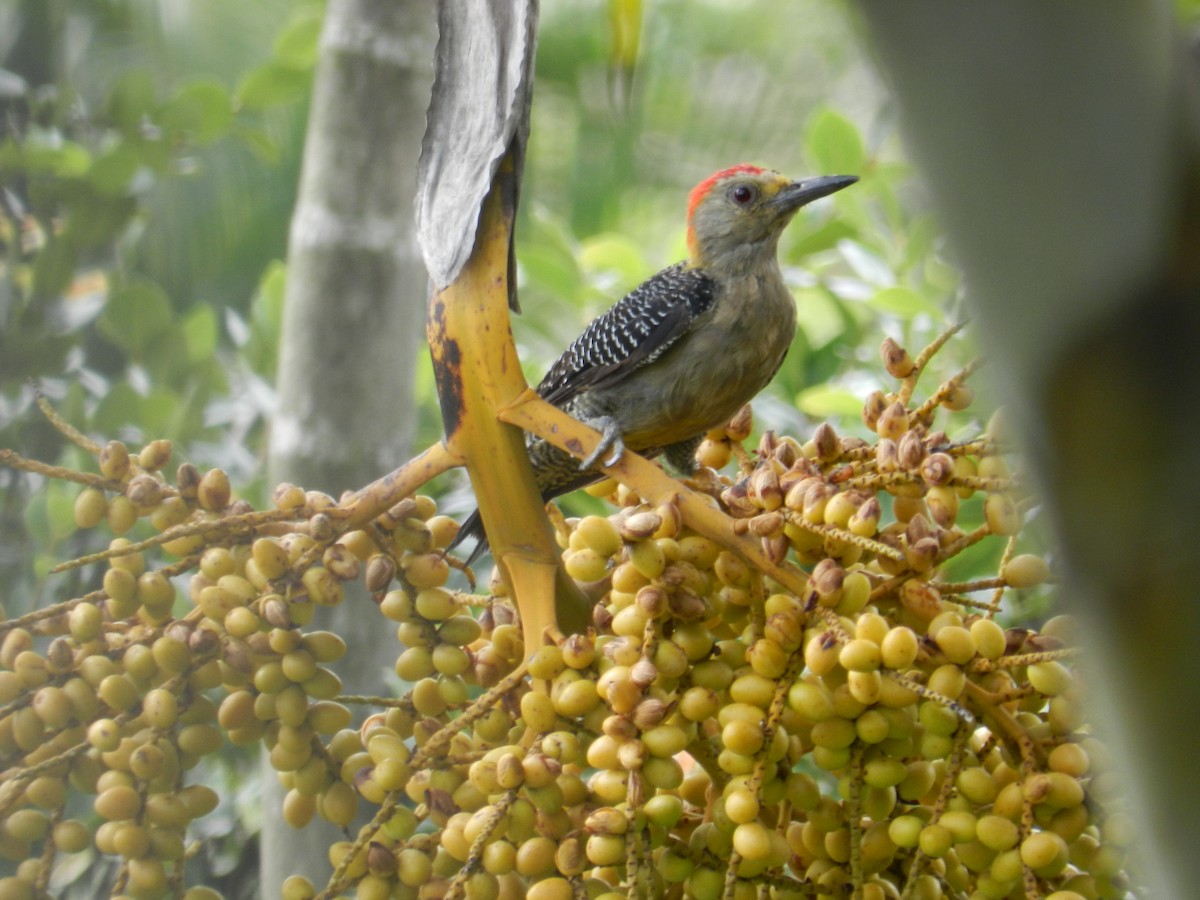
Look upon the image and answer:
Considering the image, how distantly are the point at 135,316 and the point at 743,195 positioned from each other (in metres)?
0.94

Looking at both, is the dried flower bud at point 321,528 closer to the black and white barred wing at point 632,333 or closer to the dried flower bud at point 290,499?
the dried flower bud at point 290,499

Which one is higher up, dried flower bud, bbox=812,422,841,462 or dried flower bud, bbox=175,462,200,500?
dried flower bud, bbox=175,462,200,500

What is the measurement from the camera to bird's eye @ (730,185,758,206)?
1876 mm

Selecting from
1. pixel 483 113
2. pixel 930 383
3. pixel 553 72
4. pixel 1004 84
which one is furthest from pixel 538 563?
pixel 553 72

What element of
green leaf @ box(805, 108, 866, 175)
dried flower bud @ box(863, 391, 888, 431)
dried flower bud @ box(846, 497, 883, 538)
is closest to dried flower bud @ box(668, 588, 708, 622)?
dried flower bud @ box(846, 497, 883, 538)

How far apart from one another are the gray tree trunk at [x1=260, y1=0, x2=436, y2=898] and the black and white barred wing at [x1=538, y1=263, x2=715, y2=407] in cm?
28

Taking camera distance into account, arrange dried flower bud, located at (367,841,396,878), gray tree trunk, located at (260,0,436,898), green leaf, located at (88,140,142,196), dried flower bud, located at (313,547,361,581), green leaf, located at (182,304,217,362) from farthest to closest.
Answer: green leaf, located at (182,304,217,362) < green leaf, located at (88,140,142,196) < gray tree trunk, located at (260,0,436,898) < dried flower bud, located at (313,547,361,581) < dried flower bud, located at (367,841,396,878)

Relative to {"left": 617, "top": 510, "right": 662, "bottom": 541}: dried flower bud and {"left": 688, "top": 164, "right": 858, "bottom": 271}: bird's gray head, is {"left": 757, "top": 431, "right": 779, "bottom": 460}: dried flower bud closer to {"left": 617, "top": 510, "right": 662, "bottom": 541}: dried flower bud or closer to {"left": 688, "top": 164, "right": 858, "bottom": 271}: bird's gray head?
{"left": 617, "top": 510, "right": 662, "bottom": 541}: dried flower bud

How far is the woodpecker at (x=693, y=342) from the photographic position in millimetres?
1714

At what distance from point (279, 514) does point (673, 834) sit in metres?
0.40

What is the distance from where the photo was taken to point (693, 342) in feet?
5.75

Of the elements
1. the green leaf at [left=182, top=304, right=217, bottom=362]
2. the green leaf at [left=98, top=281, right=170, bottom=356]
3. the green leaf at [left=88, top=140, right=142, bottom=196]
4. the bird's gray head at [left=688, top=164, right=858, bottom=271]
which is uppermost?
the green leaf at [left=88, top=140, right=142, bottom=196]

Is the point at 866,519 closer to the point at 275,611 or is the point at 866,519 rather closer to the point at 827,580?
the point at 827,580

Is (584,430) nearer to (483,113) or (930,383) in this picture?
(483,113)
